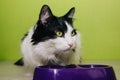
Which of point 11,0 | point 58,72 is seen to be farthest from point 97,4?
point 58,72

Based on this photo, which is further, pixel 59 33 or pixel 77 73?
pixel 59 33

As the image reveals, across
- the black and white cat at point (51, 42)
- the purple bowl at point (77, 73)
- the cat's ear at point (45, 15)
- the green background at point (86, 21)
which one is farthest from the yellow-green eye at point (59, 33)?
the green background at point (86, 21)

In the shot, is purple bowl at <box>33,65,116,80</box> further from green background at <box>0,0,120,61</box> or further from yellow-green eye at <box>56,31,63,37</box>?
green background at <box>0,0,120,61</box>

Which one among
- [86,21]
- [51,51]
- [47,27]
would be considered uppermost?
[86,21]

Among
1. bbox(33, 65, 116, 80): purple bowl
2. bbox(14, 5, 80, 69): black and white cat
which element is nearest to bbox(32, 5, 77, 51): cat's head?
bbox(14, 5, 80, 69): black and white cat

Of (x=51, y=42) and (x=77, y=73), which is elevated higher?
(x=51, y=42)

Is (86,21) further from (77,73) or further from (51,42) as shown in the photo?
(77,73)

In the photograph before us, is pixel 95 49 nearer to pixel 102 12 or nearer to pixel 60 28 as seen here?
pixel 102 12

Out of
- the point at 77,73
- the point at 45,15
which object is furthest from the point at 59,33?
the point at 77,73

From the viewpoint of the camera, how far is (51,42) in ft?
4.55

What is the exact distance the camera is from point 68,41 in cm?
136

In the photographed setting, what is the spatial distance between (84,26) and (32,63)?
1.06 metres

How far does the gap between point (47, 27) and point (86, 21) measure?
1128mm

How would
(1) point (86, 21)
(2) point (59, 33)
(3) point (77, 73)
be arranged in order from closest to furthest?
(3) point (77, 73) → (2) point (59, 33) → (1) point (86, 21)
